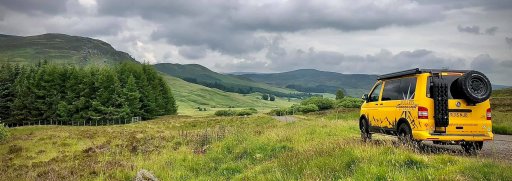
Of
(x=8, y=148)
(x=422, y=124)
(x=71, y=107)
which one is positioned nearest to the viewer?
(x=422, y=124)

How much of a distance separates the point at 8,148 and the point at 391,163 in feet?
112

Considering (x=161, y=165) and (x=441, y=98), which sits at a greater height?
(x=441, y=98)

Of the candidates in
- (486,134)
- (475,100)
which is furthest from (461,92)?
(486,134)

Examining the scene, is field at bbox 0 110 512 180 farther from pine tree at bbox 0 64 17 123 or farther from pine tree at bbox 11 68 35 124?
pine tree at bbox 0 64 17 123

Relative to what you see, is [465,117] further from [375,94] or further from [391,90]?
[375,94]

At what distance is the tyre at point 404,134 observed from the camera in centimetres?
1412

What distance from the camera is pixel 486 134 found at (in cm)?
1413

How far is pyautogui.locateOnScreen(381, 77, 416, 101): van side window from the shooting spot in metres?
14.6

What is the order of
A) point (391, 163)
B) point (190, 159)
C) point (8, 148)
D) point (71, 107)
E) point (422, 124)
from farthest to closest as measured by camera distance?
point (71, 107), point (8, 148), point (190, 159), point (422, 124), point (391, 163)

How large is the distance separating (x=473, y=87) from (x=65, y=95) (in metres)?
81.9

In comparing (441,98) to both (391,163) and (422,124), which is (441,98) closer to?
(422,124)

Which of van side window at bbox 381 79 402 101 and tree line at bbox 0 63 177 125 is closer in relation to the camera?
van side window at bbox 381 79 402 101

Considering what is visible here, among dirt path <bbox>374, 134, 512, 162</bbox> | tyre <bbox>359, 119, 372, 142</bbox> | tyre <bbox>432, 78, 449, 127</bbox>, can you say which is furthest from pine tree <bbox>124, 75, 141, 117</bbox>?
tyre <bbox>432, 78, 449, 127</bbox>

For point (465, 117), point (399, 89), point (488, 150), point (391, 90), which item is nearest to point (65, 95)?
point (391, 90)
